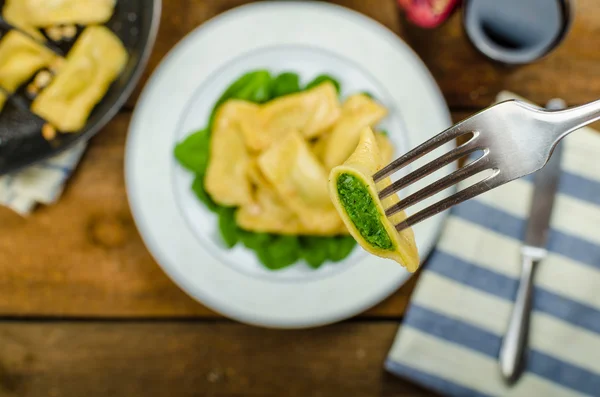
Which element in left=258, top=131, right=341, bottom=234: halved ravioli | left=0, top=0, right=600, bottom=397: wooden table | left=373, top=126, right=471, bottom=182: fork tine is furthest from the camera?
left=0, top=0, right=600, bottom=397: wooden table

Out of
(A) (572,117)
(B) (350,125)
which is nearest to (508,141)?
(A) (572,117)

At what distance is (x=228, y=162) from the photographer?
1292 millimetres

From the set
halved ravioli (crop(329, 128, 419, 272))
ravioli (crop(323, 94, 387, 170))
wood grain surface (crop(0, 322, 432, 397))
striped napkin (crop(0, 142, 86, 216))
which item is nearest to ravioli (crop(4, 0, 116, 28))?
striped napkin (crop(0, 142, 86, 216))

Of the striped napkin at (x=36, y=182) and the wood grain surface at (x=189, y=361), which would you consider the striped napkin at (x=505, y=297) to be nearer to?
the wood grain surface at (x=189, y=361)

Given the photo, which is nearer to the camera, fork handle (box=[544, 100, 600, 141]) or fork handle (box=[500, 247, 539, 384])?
fork handle (box=[544, 100, 600, 141])

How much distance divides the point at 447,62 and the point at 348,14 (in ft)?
0.93

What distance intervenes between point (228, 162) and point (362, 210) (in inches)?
23.3

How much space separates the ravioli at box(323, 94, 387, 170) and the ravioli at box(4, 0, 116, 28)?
627 mm

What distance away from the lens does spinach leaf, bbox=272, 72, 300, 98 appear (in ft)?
4.32

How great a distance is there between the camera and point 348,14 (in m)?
1.28

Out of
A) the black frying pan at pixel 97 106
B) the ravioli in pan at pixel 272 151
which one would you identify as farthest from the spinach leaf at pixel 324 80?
the black frying pan at pixel 97 106

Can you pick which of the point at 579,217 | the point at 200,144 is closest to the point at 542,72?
the point at 579,217

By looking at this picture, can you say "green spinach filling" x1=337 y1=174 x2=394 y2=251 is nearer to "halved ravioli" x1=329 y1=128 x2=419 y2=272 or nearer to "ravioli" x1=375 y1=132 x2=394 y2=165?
"halved ravioli" x1=329 y1=128 x2=419 y2=272

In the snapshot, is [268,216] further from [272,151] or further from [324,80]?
[324,80]
